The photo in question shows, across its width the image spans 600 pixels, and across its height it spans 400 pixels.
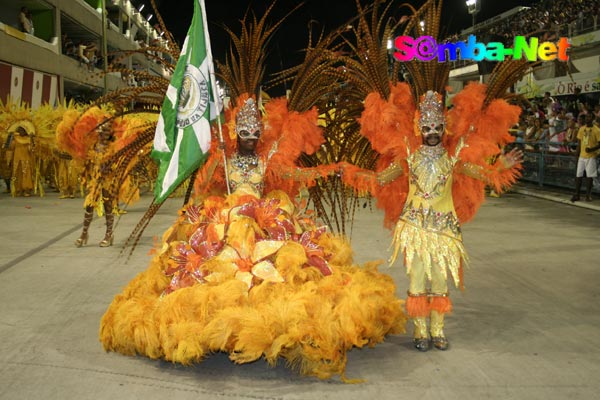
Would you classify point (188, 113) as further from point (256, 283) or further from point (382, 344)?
point (382, 344)

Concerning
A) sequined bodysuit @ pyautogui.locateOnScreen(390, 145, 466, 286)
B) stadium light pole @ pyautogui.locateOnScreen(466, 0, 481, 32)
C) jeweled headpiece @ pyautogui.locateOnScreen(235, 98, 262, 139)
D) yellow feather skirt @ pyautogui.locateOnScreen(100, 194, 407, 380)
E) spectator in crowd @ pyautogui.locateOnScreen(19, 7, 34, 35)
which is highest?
stadium light pole @ pyautogui.locateOnScreen(466, 0, 481, 32)

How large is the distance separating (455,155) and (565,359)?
1.59 meters

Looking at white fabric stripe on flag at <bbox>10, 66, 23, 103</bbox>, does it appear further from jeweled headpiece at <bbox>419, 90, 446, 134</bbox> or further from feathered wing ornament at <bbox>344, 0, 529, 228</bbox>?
jeweled headpiece at <bbox>419, 90, 446, 134</bbox>

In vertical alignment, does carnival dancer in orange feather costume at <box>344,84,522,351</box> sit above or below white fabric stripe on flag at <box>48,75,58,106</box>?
below

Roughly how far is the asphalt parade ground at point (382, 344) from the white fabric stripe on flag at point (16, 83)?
47.0 feet

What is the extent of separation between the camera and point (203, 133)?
15.5ft

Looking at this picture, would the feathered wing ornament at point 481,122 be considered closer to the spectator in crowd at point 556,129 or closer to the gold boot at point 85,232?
the gold boot at point 85,232

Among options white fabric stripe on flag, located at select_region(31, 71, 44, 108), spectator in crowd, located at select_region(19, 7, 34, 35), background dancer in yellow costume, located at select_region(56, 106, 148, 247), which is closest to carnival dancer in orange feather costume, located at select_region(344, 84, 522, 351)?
Answer: background dancer in yellow costume, located at select_region(56, 106, 148, 247)

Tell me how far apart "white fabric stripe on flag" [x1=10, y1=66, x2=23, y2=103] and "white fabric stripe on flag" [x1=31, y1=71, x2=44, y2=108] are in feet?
4.23

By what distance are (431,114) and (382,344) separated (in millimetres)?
1686

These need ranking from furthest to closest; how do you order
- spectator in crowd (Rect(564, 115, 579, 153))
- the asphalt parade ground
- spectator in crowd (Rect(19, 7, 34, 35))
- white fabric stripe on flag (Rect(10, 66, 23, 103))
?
spectator in crowd (Rect(19, 7, 34, 35))
white fabric stripe on flag (Rect(10, 66, 23, 103))
spectator in crowd (Rect(564, 115, 579, 153))
the asphalt parade ground

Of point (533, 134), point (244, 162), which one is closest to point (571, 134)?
point (533, 134)

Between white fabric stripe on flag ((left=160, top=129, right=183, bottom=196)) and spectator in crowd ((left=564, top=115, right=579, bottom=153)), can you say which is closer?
white fabric stripe on flag ((left=160, top=129, right=183, bottom=196))

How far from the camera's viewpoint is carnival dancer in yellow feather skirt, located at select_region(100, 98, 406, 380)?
3.97 m
